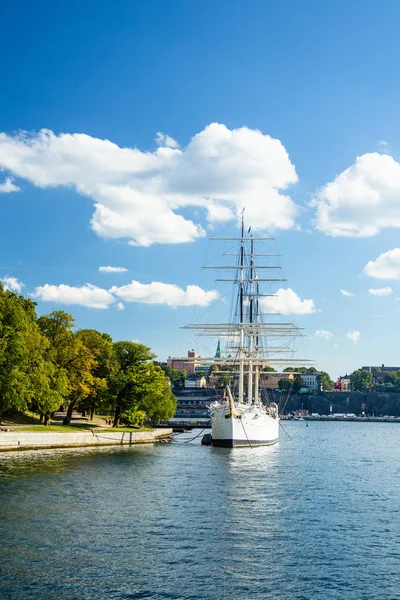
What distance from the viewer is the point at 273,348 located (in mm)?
139250

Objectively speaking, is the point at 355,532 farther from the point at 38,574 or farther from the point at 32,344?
the point at 32,344

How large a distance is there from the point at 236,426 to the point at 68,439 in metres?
25.8

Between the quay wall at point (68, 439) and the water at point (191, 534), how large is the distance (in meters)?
9.08

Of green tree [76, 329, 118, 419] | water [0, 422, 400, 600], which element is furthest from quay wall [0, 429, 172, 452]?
water [0, 422, 400, 600]

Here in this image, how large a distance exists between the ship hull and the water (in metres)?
33.3

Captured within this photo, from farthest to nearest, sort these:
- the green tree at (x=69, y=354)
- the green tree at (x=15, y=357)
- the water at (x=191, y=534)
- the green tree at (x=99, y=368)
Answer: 1. the green tree at (x=99, y=368)
2. the green tree at (x=69, y=354)
3. the green tree at (x=15, y=357)
4. the water at (x=191, y=534)

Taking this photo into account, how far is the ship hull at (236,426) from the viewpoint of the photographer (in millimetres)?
96062

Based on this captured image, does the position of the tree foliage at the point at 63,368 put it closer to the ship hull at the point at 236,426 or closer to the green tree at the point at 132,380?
the green tree at the point at 132,380

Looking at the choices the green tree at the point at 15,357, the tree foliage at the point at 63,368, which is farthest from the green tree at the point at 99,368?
the green tree at the point at 15,357

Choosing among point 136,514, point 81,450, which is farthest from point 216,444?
point 136,514

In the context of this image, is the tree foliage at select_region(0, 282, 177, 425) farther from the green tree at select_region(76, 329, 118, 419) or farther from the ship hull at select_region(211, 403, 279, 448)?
the ship hull at select_region(211, 403, 279, 448)

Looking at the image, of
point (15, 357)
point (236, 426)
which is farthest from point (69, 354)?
point (236, 426)

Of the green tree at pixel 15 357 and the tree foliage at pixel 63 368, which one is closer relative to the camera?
the green tree at pixel 15 357

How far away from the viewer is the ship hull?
315ft
